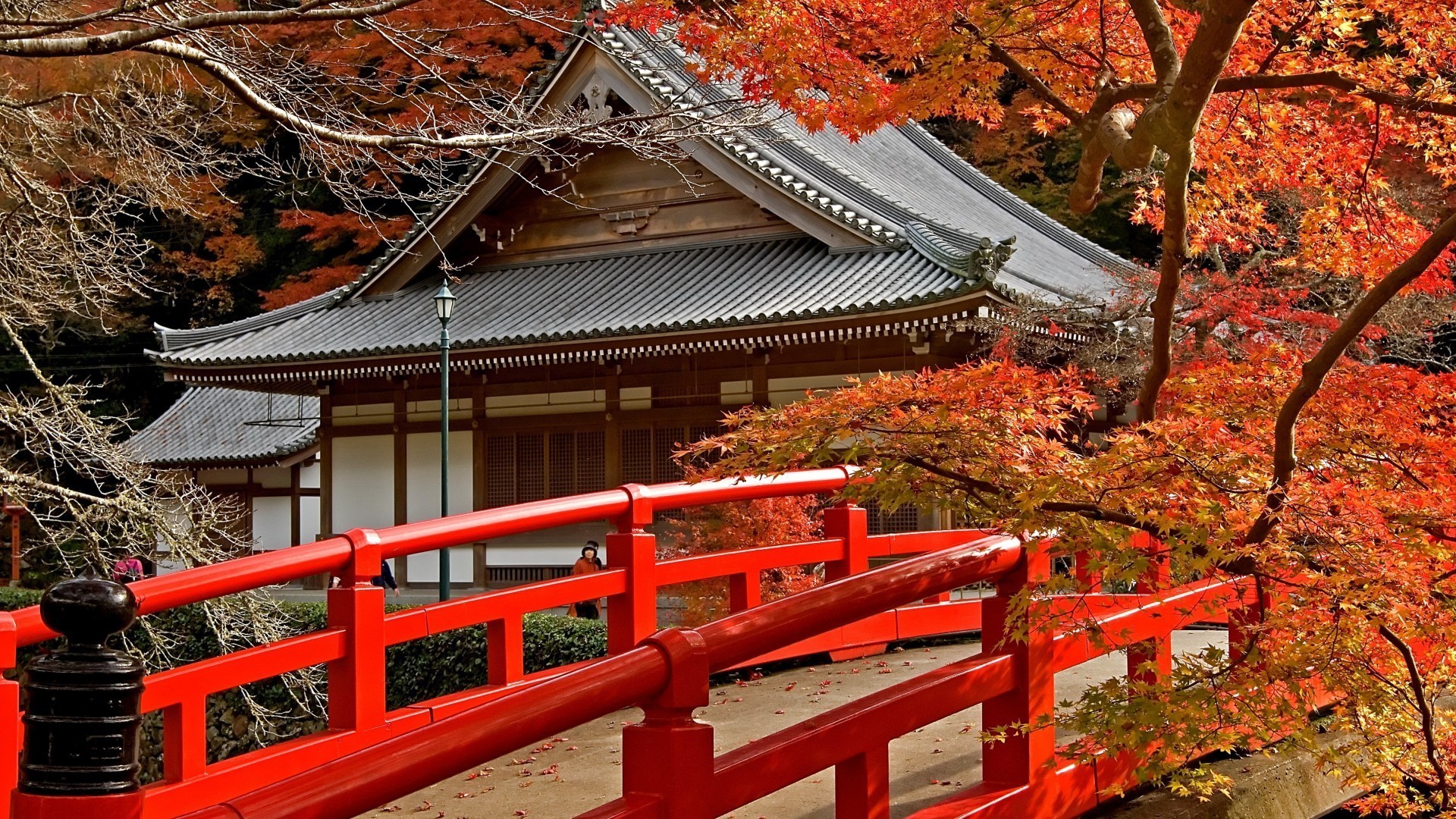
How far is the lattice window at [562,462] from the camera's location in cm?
1603

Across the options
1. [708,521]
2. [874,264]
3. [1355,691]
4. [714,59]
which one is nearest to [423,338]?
[874,264]

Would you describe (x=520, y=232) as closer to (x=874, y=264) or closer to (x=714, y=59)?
(x=874, y=264)

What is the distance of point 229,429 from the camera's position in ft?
79.2

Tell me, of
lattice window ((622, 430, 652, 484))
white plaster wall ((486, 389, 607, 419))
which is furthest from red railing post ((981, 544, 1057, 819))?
white plaster wall ((486, 389, 607, 419))

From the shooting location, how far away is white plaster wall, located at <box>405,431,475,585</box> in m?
16.6

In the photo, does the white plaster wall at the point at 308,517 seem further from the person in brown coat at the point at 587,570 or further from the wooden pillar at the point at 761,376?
the wooden pillar at the point at 761,376

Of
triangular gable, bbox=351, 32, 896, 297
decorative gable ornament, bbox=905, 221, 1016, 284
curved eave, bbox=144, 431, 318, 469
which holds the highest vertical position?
triangular gable, bbox=351, 32, 896, 297

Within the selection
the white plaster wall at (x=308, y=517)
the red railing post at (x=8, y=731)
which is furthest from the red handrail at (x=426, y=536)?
the white plaster wall at (x=308, y=517)

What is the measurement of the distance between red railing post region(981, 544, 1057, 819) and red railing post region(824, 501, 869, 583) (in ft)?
8.70

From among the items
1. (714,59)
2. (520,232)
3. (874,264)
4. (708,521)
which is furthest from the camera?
(520,232)

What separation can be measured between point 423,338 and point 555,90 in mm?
3387

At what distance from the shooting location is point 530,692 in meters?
2.31

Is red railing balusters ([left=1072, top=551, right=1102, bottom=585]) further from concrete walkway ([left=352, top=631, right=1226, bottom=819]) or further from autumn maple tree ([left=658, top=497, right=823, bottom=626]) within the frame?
autumn maple tree ([left=658, top=497, right=823, bottom=626])

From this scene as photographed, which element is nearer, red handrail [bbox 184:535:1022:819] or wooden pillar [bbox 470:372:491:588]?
red handrail [bbox 184:535:1022:819]
